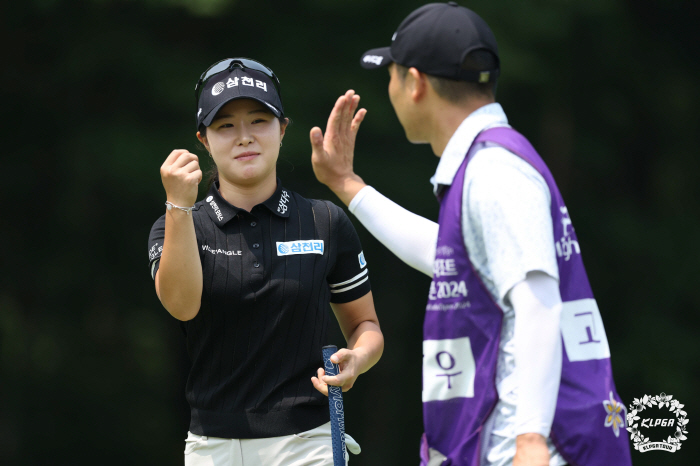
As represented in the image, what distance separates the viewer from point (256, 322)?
207 cm

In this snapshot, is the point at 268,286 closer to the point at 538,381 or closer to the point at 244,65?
the point at 244,65

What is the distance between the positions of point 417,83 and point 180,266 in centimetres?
77

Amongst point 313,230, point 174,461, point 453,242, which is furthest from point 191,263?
point 174,461

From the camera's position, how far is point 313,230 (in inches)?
86.5

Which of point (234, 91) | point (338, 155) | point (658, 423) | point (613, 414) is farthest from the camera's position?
point (658, 423)

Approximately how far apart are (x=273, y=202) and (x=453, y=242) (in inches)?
31.5

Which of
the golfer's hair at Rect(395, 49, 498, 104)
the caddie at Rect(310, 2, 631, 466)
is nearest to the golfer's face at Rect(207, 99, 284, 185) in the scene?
the caddie at Rect(310, 2, 631, 466)

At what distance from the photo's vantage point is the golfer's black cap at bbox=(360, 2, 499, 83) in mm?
1577

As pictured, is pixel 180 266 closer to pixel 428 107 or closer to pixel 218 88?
pixel 218 88

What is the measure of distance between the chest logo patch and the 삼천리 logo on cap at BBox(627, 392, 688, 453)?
10.6 ft

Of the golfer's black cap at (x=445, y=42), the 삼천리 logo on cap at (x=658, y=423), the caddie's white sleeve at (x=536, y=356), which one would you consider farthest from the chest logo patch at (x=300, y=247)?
the 삼천리 logo on cap at (x=658, y=423)

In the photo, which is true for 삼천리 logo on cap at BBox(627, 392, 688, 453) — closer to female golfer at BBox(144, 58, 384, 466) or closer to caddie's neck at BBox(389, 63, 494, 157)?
female golfer at BBox(144, 58, 384, 466)

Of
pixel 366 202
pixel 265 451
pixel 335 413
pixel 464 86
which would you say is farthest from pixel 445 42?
pixel 265 451

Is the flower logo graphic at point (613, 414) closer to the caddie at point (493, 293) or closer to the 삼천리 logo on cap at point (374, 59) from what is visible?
the caddie at point (493, 293)
